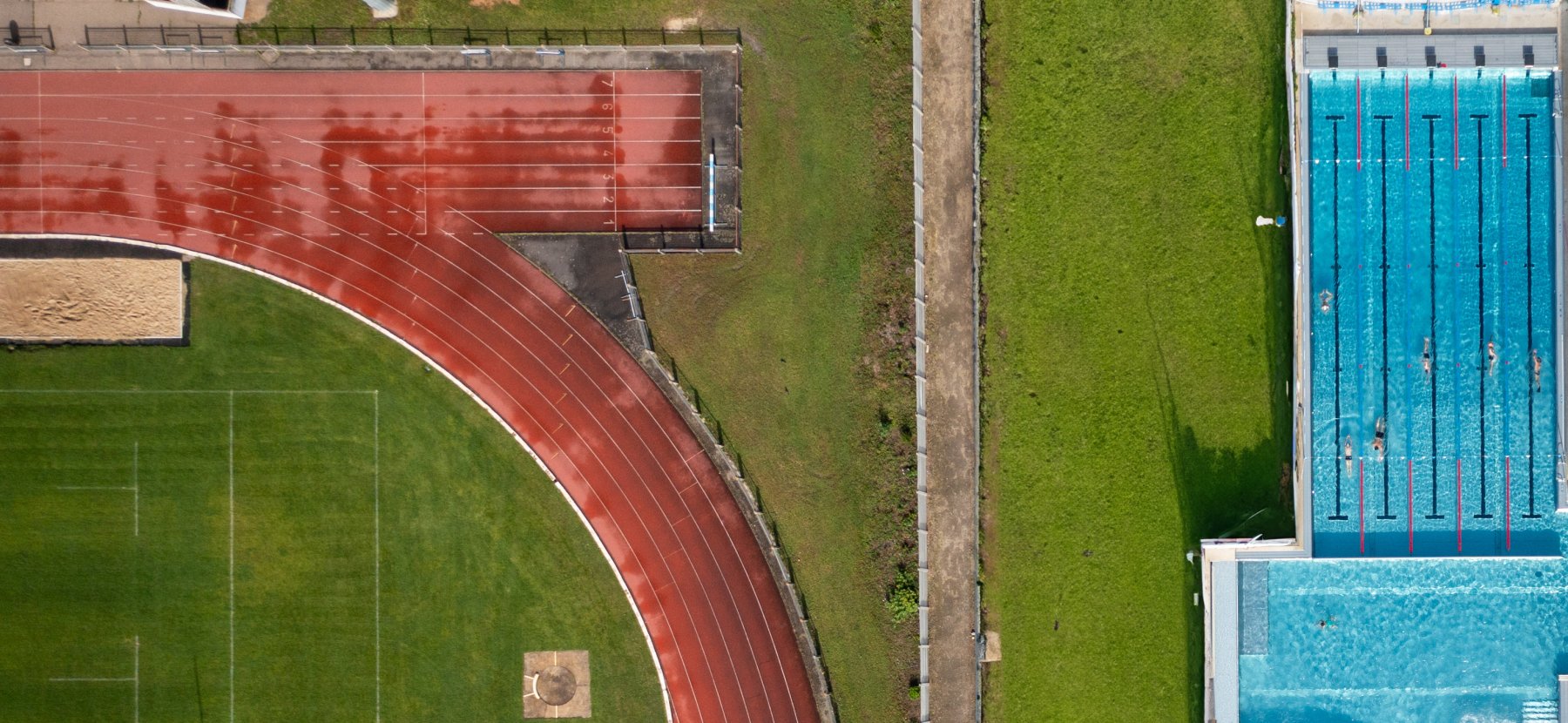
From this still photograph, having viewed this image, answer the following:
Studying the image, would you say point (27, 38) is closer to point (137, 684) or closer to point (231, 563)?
point (231, 563)

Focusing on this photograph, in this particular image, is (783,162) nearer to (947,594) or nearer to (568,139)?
(568,139)

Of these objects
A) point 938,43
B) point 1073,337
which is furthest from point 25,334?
point 1073,337

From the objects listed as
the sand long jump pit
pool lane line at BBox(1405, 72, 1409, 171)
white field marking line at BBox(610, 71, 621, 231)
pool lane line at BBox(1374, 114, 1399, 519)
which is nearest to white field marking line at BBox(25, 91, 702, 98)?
white field marking line at BBox(610, 71, 621, 231)

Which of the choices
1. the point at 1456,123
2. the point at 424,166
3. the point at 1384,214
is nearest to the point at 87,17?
the point at 424,166

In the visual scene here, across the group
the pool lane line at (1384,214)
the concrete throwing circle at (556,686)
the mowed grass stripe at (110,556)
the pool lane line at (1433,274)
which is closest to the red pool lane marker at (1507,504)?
the pool lane line at (1433,274)

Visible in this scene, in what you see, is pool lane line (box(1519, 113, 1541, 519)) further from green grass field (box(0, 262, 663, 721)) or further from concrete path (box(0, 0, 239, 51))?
concrete path (box(0, 0, 239, 51))
